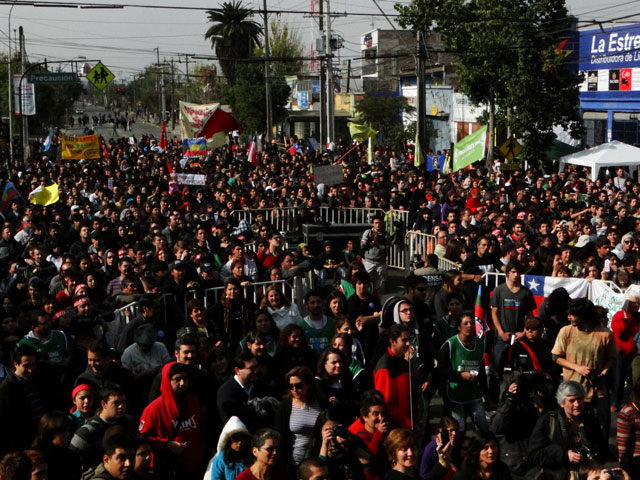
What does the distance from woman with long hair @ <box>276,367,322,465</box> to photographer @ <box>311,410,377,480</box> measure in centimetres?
51

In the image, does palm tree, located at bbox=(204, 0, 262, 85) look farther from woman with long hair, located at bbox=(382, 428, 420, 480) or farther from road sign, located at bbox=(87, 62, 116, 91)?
woman with long hair, located at bbox=(382, 428, 420, 480)

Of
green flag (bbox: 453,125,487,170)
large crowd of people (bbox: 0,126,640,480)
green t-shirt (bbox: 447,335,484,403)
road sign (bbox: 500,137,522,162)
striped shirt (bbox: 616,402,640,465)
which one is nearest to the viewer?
large crowd of people (bbox: 0,126,640,480)

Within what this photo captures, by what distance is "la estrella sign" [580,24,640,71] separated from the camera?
3478 centimetres

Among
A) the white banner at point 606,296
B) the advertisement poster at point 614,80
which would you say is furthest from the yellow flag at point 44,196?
the advertisement poster at point 614,80

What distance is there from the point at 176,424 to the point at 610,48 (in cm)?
3343

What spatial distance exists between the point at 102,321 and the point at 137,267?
2301 millimetres

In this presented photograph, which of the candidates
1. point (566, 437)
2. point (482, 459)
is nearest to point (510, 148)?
point (566, 437)

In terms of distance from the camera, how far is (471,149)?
22.7m

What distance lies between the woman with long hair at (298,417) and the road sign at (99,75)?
34.3 meters

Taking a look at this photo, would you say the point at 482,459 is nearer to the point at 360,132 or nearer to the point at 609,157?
the point at 609,157

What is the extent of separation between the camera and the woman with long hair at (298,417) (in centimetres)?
637

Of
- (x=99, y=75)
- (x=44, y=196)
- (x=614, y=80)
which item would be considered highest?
(x=99, y=75)

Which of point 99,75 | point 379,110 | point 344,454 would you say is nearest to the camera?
point 344,454

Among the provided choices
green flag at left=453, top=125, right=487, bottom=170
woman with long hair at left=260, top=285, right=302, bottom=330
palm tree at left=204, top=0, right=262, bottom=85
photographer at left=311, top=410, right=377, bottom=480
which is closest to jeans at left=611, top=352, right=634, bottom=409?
woman with long hair at left=260, top=285, right=302, bottom=330
